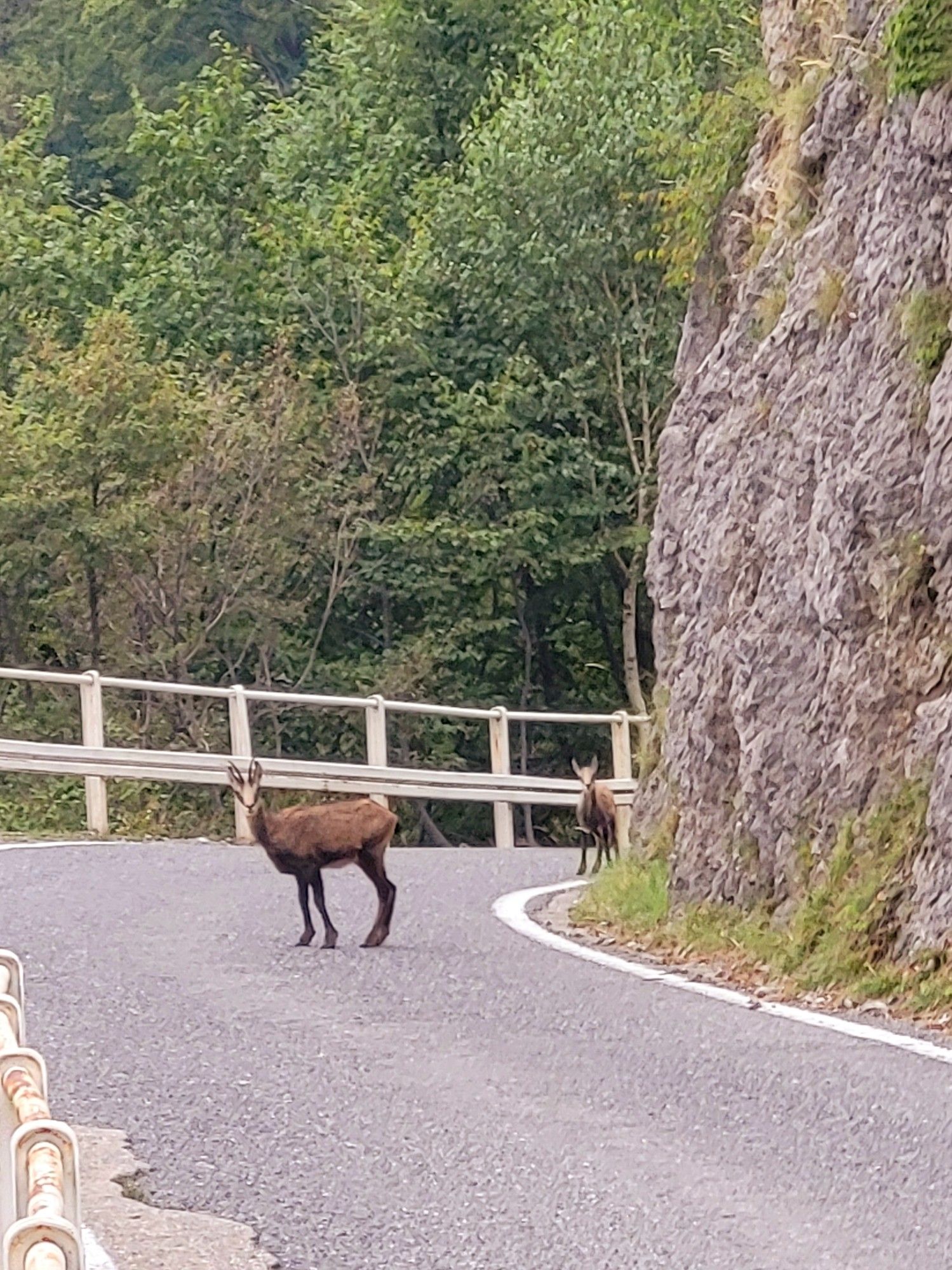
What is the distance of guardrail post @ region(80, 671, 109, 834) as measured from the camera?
2267 centimetres

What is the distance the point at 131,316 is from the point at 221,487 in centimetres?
448

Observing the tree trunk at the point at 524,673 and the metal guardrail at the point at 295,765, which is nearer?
the metal guardrail at the point at 295,765

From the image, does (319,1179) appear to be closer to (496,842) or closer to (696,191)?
(696,191)

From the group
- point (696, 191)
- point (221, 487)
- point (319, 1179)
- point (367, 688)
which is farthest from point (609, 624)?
point (319, 1179)

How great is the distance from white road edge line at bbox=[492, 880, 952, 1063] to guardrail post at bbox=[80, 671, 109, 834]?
20.0 ft

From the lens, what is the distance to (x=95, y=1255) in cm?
706

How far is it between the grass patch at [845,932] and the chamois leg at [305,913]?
6.77 feet

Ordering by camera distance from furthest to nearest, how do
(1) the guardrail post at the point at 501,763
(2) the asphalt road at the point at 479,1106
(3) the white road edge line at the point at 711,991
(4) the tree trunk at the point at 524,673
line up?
(4) the tree trunk at the point at 524,673 → (1) the guardrail post at the point at 501,763 → (3) the white road edge line at the point at 711,991 → (2) the asphalt road at the point at 479,1106

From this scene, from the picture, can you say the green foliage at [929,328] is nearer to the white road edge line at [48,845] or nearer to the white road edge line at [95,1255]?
the white road edge line at [95,1255]

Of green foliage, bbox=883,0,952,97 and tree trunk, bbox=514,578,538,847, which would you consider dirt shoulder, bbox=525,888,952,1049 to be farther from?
tree trunk, bbox=514,578,538,847

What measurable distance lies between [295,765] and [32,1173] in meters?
19.2

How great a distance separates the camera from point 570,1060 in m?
10.4

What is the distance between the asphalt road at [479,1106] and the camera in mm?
7418

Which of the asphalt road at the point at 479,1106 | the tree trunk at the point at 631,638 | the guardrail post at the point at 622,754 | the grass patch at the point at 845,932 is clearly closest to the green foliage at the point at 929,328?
the grass patch at the point at 845,932
